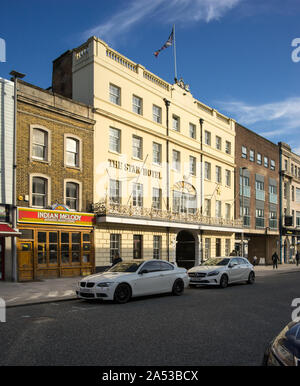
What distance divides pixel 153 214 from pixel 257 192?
2087cm

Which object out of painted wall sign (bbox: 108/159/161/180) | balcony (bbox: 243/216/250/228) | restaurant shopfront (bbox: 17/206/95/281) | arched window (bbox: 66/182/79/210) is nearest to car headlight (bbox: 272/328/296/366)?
restaurant shopfront (bbox: 17/206/95/281)

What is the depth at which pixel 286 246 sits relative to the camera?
50562mm

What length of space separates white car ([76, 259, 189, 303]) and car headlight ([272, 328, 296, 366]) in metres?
8.50

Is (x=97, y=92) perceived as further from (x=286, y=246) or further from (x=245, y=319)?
(x=286, y=246)

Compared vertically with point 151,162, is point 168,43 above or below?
above

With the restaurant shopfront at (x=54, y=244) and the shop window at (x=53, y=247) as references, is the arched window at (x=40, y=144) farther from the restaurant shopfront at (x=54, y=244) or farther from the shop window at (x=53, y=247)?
the shop window at (x=53, y=247)

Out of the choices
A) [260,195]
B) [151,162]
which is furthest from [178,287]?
[260,195]

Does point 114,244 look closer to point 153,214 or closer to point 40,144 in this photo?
point 153,214

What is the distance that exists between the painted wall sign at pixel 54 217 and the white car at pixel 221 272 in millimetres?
7393

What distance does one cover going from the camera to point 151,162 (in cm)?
2822
